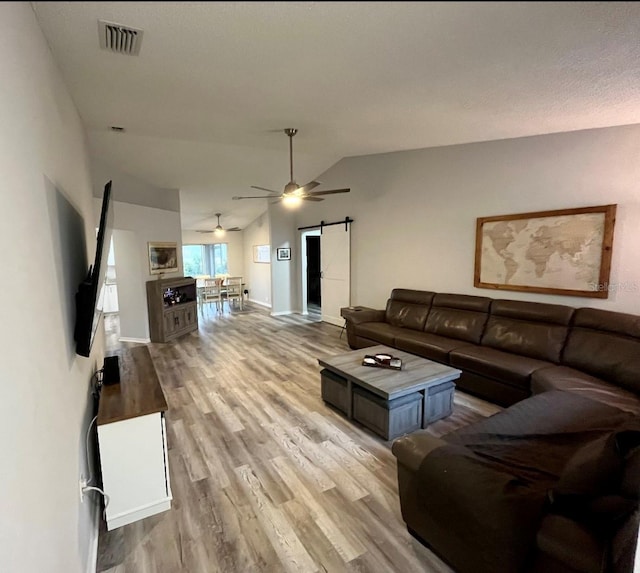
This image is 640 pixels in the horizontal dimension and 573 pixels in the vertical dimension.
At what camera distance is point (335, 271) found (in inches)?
255

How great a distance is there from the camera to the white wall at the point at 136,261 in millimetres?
5340

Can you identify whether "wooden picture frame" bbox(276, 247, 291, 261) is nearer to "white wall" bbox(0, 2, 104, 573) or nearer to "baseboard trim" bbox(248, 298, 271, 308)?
"baseboard trim" bbox(248, 298, 271, 308)

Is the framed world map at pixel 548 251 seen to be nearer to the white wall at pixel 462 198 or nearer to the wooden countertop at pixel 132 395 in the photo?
the white wall at pixel 462 198

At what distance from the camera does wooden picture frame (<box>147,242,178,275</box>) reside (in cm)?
556

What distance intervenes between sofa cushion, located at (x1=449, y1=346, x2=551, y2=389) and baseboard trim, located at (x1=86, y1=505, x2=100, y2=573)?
10.3 feet

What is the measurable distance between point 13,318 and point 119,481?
1401mm

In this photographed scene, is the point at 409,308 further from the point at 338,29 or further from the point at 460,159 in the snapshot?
the point at 338,29

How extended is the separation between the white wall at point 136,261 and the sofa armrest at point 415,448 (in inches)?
198

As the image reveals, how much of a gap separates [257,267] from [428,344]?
6.35m

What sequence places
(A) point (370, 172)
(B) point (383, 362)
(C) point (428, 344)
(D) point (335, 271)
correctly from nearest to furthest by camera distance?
(B) point (383, 362) → (C) point (428, 344) → (A) point (370, 172) → (D) point (335, 271)

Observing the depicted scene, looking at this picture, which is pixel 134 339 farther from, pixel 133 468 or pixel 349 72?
pixel 349 72

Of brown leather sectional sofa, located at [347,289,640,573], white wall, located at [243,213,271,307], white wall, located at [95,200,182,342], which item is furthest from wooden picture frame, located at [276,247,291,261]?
brown leather sectional sofa, located at [347,289,640,573]

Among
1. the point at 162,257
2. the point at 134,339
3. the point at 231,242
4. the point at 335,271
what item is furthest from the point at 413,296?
the point at 231,242

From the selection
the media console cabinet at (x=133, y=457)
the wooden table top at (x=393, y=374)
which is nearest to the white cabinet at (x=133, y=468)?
the media console cabinet at (x=133, y=457)
